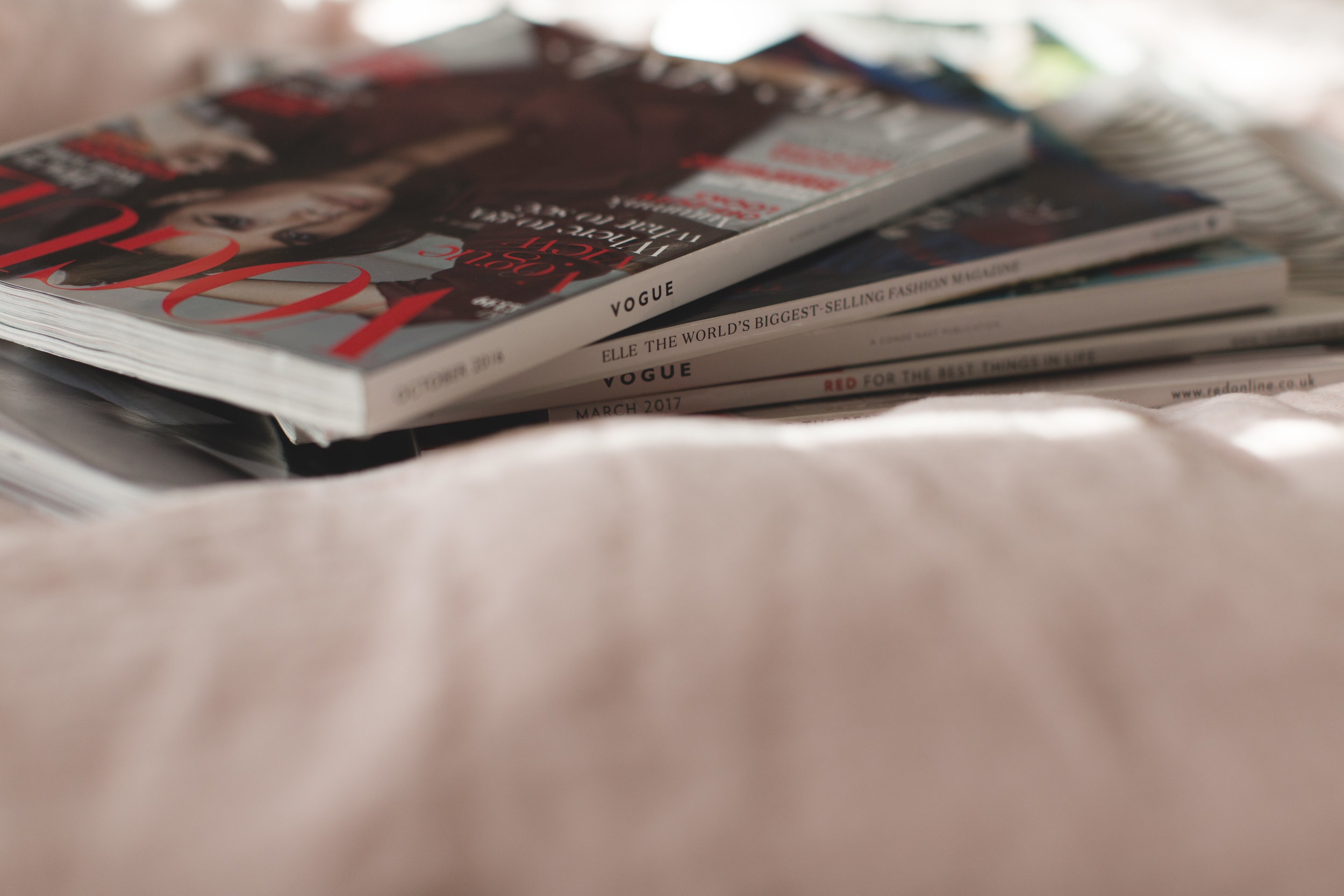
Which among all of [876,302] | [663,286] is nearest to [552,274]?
[663,286]

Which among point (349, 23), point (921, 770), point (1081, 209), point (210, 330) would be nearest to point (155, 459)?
point (210, 330)

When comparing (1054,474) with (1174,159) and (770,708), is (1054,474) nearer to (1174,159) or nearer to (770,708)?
(770,708)

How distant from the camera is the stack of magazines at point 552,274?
376mm

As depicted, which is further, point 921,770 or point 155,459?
point 155,459

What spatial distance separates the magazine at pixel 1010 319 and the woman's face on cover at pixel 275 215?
0.16m

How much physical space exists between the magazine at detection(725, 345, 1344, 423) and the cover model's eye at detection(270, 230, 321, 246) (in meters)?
0.24

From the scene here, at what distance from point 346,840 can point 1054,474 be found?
0.80ft

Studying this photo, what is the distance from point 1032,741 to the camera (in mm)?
252

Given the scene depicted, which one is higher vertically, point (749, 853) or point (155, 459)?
point (155, 459)

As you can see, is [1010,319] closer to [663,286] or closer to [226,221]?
[663,286]

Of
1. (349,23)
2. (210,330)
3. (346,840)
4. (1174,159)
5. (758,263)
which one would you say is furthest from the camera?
(349,23)

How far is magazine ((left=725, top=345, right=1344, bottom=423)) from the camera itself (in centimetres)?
49

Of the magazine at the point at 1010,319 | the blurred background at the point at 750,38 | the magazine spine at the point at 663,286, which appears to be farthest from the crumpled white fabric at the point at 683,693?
the blurred background at the point at 750,38

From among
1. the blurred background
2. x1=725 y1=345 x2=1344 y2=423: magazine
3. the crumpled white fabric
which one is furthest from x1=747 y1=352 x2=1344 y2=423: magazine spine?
the blurred background
